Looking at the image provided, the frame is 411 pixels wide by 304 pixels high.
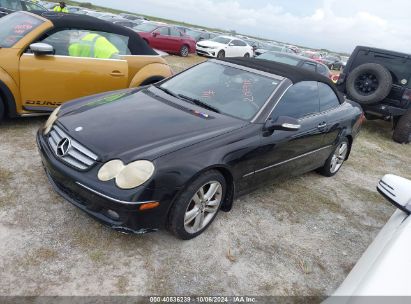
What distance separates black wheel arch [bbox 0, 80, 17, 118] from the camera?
4.59 metres

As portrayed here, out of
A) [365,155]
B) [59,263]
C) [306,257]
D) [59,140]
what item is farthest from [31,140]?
[365,155]

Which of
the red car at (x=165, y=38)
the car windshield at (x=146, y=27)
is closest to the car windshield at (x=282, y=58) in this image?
the red car at (x=165, y=38)

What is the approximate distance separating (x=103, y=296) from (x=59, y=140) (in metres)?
1.40

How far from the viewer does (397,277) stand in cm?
188

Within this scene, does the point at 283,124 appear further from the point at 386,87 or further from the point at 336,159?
the point at 386,87

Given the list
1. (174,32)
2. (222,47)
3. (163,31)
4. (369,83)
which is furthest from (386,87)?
(222,47)

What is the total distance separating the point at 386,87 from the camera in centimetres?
752

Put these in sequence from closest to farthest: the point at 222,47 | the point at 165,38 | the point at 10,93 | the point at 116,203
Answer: the point at 116,203 → the point at 10,93 → the point at 165,38 → the point at 222,47

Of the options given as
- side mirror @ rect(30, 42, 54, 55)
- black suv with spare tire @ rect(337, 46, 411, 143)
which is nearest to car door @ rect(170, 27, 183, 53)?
black suv with spare tire @ rect(337, 46, 411, 143)

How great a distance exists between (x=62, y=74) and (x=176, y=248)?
307cm

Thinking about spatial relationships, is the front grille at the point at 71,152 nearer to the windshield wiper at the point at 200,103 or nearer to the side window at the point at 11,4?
the windshield wiper at the point at 200,103

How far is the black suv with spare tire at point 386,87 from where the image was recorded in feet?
25.1

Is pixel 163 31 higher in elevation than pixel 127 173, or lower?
lower

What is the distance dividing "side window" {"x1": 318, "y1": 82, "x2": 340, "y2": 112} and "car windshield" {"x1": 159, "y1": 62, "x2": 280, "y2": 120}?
970mm
